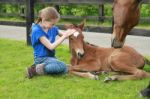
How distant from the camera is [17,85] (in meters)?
6.72

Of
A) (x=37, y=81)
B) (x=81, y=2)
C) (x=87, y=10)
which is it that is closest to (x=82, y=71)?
(x=37, y=81)

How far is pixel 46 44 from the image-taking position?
7.25m

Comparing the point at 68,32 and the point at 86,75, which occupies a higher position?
the point at 68,32

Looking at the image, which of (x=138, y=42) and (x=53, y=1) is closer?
(x=53, y=1)

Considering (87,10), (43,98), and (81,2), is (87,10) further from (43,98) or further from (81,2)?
(43,98)

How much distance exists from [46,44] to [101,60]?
986 millimetres

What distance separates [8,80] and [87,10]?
14.9m

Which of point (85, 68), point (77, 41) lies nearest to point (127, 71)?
point (85, 68)

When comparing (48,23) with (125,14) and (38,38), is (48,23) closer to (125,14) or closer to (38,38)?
(38,38)

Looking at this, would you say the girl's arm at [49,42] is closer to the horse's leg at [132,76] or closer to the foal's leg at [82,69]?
the foal's leg at [82,69]

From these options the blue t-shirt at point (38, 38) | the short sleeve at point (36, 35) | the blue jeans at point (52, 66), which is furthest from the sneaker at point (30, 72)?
the short sleeve at point (36, 35)

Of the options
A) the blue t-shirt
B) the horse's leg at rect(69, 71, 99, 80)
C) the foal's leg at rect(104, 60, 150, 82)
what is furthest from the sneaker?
the foal's leg at rect(104, 60, 150, 82)

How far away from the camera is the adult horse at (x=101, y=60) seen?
719 cm

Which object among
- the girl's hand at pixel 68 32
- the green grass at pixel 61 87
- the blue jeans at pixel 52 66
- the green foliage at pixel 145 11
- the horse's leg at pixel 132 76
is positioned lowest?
the green foliage at pixel 145 11
